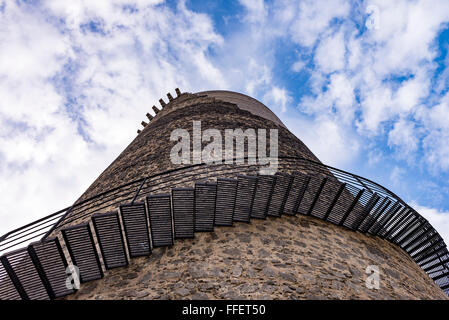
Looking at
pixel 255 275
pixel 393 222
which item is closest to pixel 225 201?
pixel 255 275

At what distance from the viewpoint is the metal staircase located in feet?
12.1

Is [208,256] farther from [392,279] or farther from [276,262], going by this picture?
[392,279]

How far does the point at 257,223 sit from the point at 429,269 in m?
4.44

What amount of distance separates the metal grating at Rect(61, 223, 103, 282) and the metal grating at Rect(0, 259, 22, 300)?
70 cm

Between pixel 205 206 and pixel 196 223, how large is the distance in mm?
287

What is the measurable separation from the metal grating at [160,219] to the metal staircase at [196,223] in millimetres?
13

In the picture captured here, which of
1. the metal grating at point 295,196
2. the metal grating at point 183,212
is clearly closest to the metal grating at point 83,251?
the metal grating at point 183,212

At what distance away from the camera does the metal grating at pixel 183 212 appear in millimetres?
4406

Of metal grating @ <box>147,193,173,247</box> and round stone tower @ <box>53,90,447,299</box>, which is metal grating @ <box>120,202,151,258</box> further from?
metal grating @ <box>147,193,173,247</box>
